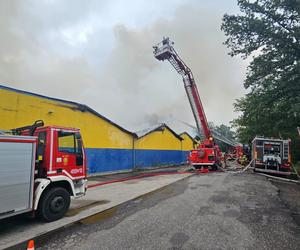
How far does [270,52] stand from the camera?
12492 millimetres

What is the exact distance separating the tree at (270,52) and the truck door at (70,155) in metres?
9.71

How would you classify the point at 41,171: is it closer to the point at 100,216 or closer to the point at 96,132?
the point at 100,216

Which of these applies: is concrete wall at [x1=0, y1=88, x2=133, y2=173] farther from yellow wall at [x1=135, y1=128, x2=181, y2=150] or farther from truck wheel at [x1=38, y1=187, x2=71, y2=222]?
truck wheel at [x1=38, y1=187, x2=71, y2=222]

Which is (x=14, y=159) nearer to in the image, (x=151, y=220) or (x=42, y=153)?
(x=42, y=153)

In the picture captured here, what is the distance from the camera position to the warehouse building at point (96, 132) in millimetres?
11586

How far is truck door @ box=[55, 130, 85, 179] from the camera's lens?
621 cm

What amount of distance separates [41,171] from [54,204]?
2.95ft

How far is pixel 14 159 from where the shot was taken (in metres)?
5.01

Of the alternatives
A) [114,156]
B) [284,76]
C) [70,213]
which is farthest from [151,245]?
[114,156]

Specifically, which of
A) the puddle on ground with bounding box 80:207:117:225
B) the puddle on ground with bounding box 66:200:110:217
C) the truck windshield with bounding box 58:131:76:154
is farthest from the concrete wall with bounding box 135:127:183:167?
the truck windshield with bounding box 58:131:76:154

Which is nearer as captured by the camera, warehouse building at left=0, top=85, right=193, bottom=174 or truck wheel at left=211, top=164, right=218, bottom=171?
warehouse building at left=0, top=85, right=193, bottom=174

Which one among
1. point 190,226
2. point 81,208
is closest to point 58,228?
point 81,208

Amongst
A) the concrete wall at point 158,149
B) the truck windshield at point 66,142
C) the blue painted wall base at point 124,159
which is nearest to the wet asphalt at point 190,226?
the truck windshield at point 66,142

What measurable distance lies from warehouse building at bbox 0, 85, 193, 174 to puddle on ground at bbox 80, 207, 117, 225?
289 inches
